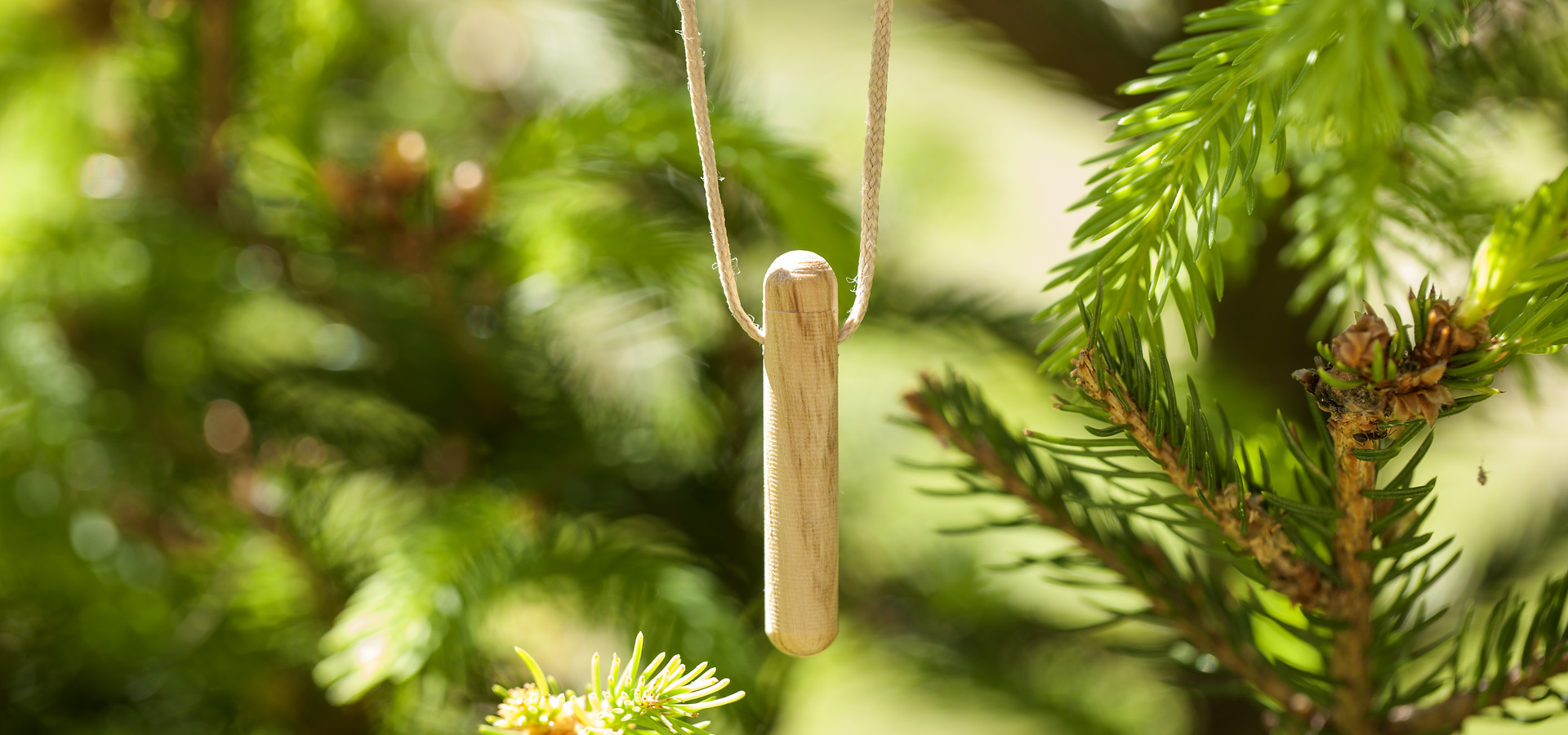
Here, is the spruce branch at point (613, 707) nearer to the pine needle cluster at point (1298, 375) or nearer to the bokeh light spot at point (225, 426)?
the pine needle cluster at point (1298, 375)

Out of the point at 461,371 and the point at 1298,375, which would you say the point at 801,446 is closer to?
the point at 1298,375

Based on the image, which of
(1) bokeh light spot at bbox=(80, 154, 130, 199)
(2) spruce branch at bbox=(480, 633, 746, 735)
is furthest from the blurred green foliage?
(2) spruce branch at bbox=(480, 633, 746, 735)

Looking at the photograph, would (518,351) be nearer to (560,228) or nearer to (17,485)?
(560,228)

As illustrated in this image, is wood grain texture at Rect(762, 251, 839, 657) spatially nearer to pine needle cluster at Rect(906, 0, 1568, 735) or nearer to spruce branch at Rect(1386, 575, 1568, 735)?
pine needle cluster at Rect(906, 0, 1568, 735)

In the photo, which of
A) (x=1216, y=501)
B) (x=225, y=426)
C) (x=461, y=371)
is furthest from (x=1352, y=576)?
(x=225, y=426)

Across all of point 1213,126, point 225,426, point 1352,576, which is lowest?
point 225,426

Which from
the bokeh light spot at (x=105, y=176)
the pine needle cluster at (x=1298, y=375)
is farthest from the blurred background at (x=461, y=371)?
the pine needle cluster at (x=1298, y=375)

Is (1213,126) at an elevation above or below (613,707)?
above
